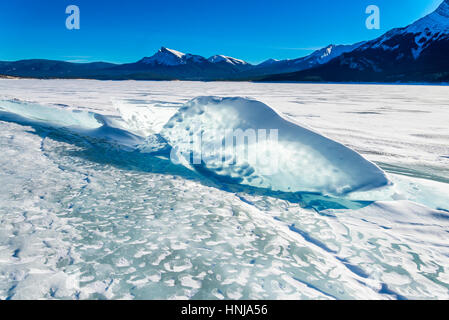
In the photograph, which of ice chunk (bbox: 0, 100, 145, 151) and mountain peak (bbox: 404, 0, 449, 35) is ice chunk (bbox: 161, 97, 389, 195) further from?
mountain peak (bbox: 404, 0, 449, 35)

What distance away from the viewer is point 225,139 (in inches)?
116

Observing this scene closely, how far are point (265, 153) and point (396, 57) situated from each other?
14889 centimetres

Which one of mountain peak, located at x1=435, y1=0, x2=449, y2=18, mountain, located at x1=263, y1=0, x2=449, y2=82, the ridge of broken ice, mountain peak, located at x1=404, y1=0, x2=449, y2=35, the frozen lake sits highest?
mountain peak, located at x1=435, y1=0, x2=449, y2=18

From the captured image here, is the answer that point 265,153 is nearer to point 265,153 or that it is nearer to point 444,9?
point 265,153

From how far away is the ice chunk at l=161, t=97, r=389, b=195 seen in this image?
2.37 meters

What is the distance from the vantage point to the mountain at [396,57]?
10975 centimetres

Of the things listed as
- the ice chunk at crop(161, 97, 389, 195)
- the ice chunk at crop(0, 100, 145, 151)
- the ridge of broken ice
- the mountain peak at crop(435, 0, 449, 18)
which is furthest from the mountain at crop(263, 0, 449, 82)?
the ice chunk at crop(161, 97, 389, 195)

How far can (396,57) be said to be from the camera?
123 meters

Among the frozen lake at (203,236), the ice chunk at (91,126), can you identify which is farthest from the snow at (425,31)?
the frozen lake at (203,236)

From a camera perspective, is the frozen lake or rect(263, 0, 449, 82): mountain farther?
rect(263, 0, 449, 82): mountain

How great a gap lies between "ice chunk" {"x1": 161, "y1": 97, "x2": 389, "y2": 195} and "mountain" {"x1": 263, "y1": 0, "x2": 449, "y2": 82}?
10682 centimetres

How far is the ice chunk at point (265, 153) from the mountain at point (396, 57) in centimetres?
10682

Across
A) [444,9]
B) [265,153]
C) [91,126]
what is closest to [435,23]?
[444,9]

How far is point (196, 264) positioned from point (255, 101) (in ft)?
6.76
